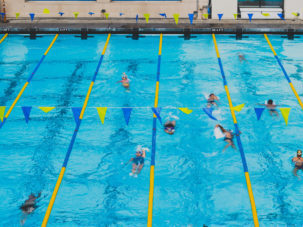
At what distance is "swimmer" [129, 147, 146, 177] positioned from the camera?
540 inches

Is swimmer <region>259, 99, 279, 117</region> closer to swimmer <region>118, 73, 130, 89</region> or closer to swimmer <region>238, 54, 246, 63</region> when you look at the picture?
swimmer <region>238, 54, 246, 63</region>

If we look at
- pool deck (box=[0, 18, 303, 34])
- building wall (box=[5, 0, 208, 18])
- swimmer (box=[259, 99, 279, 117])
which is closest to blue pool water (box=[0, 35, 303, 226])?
swimmer (box=[259, 99, 279, 117])

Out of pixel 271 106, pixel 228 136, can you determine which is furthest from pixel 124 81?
pixel 271 106

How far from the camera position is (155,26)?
2256cm

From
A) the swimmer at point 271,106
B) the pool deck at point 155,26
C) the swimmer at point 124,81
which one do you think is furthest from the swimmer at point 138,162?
the pool deck at point 155,26

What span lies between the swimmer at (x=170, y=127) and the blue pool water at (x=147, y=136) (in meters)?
0.14

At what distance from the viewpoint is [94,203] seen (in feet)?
41.6

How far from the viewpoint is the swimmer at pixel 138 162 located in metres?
13.7

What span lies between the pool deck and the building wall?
0.57 metres

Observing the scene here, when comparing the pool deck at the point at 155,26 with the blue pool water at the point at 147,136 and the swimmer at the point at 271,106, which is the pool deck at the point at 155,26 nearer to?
the blue pool water at the point at 147,136

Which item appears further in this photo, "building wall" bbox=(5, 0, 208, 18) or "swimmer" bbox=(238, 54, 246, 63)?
"building wall" bbox=(5, 0, 208, 18)

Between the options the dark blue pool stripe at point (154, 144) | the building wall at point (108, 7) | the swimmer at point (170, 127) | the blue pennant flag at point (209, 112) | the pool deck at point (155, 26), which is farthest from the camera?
the building wall at point (108, 7)

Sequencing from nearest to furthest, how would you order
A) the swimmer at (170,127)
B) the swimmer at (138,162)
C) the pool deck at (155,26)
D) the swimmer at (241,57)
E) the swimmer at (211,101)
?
the swimmer at (138,162) → the swimmer at (170,127) → the swimmer at (211,101) → the swimmer at (241,57) → the pool deck at (155,26)

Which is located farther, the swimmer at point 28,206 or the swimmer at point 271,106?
the swimmer at point 271,106
